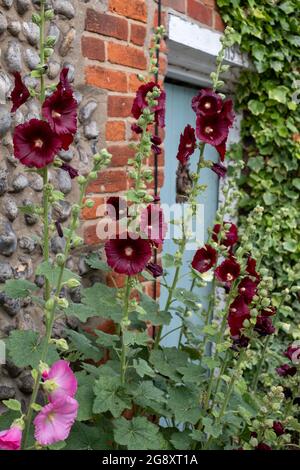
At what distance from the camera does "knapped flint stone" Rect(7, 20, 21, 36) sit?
1.86 metres

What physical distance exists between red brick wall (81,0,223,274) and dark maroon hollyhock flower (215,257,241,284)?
0.67 meters

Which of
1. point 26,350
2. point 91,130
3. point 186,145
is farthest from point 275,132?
point 26,350

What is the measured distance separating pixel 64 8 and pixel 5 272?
100cm

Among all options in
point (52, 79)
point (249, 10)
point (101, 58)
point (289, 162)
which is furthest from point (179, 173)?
point (52, 79)

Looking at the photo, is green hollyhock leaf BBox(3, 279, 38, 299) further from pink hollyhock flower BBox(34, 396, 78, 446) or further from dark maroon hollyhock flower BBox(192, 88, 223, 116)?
dark maroon hollyhock flower BBox(192, 88, 223, 116)

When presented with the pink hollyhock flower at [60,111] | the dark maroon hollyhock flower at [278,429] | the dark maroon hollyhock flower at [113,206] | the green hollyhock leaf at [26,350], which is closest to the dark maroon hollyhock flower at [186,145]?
the dark maroon hollyhock flower at [113,206]

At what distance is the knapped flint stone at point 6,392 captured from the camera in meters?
1.87

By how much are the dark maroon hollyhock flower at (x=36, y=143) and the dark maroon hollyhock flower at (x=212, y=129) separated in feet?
1.93

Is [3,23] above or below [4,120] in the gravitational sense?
above

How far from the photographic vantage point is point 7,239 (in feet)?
6.10

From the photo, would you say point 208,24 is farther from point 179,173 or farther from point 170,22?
point 179,173

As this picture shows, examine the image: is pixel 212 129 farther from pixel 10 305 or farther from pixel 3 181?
pixel 10 305

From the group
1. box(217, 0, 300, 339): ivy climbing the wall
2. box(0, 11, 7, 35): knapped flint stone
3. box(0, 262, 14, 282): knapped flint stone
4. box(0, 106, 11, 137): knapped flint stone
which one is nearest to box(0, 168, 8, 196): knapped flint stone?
box(0, 106, 11, 137): knapped flint stone

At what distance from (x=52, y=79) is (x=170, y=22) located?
92 centimetres
